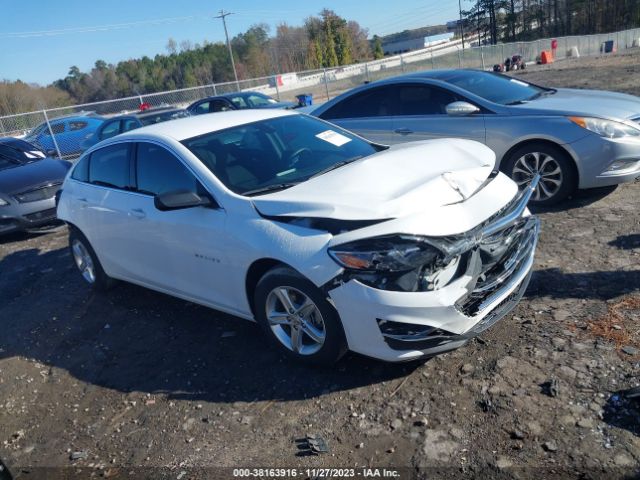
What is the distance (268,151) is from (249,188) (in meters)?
0.57

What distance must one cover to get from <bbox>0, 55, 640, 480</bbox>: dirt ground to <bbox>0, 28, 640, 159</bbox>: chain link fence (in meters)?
8.13

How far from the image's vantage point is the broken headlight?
9.91 feet

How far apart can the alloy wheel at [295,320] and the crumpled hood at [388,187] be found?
543 mm

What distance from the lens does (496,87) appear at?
6.79m

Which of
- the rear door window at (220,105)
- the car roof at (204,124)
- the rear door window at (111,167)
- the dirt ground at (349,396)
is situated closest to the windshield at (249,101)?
the rear door window at (220,105)

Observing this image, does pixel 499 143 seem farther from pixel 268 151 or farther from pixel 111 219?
pixel 111 219

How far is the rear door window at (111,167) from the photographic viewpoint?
15.9ft

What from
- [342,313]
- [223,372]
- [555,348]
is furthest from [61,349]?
[555,348]

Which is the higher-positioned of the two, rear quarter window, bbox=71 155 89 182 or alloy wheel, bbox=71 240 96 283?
rear quarter window, bbox=71 155 89 182

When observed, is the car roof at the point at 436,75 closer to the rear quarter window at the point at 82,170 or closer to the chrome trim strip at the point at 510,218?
the chrome trim strip at the point at 510,218

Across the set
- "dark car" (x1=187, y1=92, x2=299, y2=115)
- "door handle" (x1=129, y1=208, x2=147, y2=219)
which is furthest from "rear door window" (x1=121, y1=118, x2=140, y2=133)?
"door handle" (x1=129, y1=208, x2=147, y2=219)

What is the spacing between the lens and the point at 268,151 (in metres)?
4.34

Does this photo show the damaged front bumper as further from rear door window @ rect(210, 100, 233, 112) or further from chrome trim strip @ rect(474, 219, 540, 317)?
rear door window @ rect(210, 100, 233, 112)

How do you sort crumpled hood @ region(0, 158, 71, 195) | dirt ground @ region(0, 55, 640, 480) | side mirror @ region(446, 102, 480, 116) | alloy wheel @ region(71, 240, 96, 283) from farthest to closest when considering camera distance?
crumpled hood @ region(0, 158, 71, 195), side mirror @ region(446, 102, 480, 116), alloy wheel @ region(71, 240, 96, 283), dirt ground @ region(0, 55, 640, 480)
